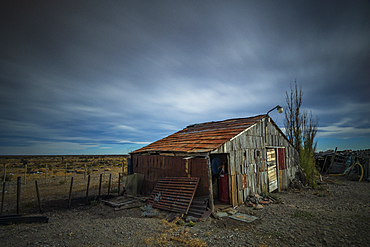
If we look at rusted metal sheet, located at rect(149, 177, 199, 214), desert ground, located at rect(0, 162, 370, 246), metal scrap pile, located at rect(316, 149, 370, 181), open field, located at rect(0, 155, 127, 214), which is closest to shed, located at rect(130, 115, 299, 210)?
rusted metal sheet, located at rect(149, 177, 199, 214)

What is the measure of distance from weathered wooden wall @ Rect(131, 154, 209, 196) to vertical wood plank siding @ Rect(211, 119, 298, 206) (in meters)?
1.12

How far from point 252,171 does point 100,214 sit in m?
7.94

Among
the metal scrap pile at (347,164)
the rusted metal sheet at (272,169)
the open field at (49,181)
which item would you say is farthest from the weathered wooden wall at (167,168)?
the metal scrap pile at (347,164)

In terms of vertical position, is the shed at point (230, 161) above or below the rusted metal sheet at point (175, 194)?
above

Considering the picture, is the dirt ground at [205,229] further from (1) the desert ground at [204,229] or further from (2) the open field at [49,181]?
(2) the open field at [49,181]

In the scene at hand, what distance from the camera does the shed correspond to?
28.6ft

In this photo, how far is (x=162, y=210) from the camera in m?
8.28

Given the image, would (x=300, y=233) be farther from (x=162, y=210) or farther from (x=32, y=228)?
(x=32, y=228)

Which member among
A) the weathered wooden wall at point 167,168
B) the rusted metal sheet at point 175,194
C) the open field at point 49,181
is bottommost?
the open field at point 49,181

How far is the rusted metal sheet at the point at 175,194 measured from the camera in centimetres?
790

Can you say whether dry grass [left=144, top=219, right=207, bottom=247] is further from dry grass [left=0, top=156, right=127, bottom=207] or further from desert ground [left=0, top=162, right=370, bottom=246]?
dry grass [left=0, top=156, right=127, bottom=207]

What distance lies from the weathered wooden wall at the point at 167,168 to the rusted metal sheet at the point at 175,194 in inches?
12.3

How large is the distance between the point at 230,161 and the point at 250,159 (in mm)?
2004

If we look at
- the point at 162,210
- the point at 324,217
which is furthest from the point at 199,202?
the point at 324,217
